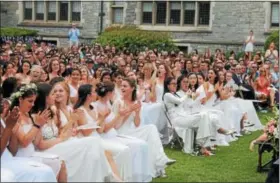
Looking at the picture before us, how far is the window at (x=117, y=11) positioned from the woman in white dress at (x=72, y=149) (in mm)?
24986

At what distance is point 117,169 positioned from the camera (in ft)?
25.5

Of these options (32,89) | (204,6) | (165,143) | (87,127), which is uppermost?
(204,6)

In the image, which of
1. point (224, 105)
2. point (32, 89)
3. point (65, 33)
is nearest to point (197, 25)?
point (65, 33)

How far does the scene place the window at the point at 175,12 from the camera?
30375 mm

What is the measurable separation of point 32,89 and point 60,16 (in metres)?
28.2

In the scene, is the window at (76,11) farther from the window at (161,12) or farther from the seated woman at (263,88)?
the seated woman at (263,88)

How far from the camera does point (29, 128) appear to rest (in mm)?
6711

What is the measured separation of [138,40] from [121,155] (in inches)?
783

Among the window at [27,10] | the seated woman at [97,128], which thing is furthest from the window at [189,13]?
the seated woman at [97,128]

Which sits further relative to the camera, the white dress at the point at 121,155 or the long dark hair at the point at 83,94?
the long dark hair at the point at 83,94

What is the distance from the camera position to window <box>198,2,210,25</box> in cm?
2970

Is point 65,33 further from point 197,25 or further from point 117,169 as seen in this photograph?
point 117,169

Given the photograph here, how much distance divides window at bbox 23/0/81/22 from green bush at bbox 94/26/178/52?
5857 millimetres

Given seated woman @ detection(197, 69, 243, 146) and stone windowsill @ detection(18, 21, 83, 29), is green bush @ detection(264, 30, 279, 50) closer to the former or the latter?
stone windowsill @ detection(18, 21, 83, 29)
